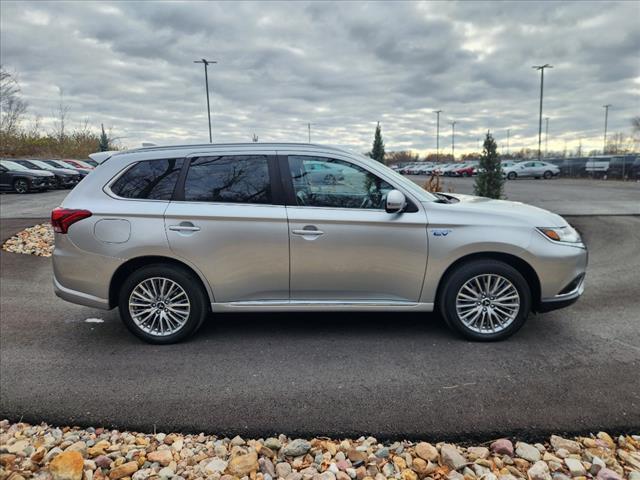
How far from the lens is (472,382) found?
3414mm

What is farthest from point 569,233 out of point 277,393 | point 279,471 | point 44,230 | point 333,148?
point 44,230

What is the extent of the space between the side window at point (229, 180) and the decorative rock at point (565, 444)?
280cm

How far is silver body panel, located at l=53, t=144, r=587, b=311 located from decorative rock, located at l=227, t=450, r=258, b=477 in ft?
5.51

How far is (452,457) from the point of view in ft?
8.36

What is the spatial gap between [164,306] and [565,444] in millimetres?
3339

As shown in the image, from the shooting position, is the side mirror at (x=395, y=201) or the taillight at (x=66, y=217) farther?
the taillight at (x=66, y=217)

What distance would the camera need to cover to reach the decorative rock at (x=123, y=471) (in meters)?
2.50

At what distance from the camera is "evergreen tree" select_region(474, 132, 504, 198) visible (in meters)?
11.6

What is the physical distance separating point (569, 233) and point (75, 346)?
4776mm

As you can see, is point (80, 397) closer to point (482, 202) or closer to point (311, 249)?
point (311, 249)

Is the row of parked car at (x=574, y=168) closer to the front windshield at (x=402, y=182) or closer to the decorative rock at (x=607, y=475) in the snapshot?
the front windshield at (x=402, y=182)

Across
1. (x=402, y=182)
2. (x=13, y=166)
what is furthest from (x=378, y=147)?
(x=402, y=182)

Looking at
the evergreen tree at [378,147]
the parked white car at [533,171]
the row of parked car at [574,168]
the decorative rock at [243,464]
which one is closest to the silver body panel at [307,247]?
the decorative rock at [243,464]

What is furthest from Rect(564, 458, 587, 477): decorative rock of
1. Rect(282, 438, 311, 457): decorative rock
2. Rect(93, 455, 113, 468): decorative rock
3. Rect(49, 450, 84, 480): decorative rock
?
Rect(49, 450, 84, 480): decorative rock
